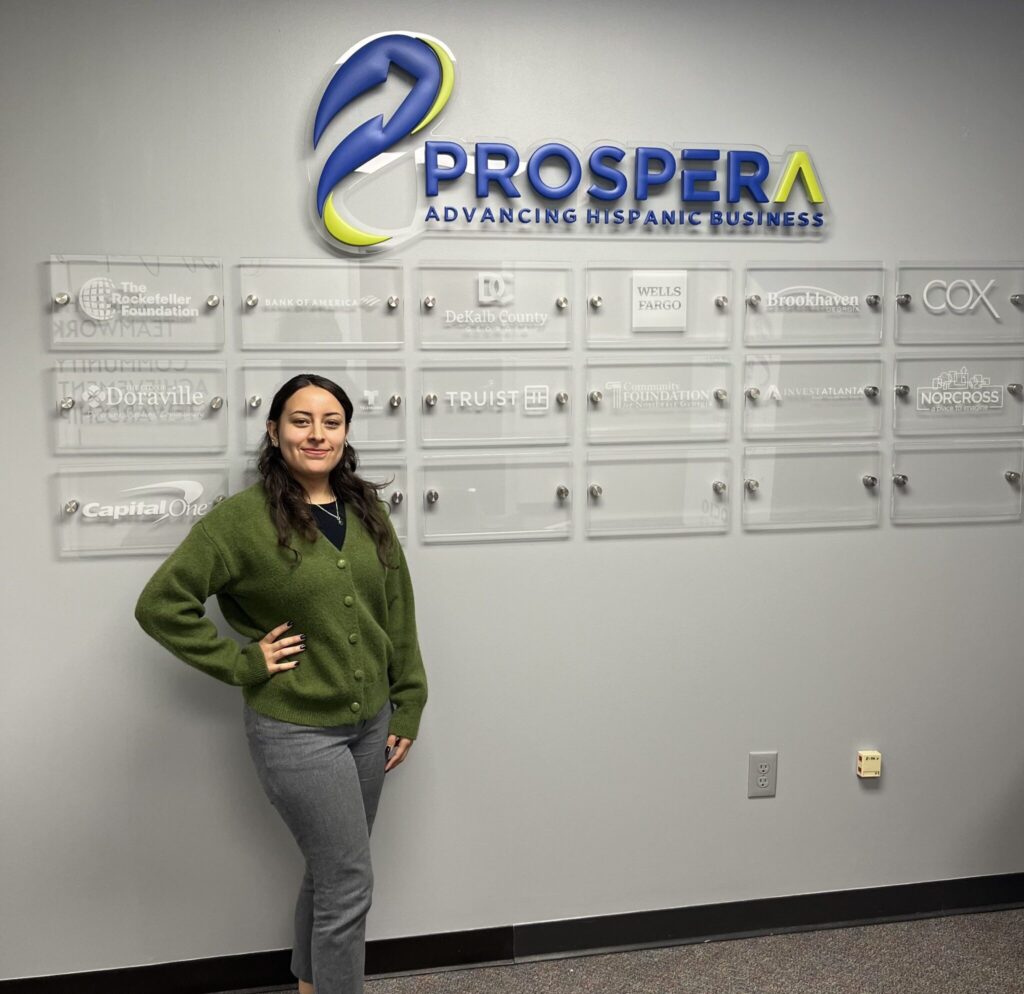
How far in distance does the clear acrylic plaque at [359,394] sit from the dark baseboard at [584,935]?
1.24 meters

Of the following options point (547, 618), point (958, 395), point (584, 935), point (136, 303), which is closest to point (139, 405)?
point (136, 303)

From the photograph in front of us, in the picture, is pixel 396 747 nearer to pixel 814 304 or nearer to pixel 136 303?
pixel 136 303

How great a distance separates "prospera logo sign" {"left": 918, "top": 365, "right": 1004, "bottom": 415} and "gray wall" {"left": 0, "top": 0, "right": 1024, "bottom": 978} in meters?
0.30

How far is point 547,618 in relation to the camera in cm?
235

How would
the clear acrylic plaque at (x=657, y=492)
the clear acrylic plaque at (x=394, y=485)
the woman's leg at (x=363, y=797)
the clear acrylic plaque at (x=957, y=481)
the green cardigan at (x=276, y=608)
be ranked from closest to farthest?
the green cardigan at (x=276, y=608) → the woman's leg at (x=363, y=797) → the clear acrylic plaque at (x=394, y=485) → the clear acrylic plaque at (x=657, y=492) → the clear acrylic plaque at (x=957, y=481)

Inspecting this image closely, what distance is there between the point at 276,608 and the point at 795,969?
5.09ft

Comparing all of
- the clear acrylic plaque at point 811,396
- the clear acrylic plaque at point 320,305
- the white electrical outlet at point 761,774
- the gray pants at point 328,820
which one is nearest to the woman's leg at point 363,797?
the gray pants at point 328,820

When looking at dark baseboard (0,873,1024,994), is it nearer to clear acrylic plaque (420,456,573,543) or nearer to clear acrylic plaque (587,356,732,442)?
clear acrylic plaque (420,456,573,543)

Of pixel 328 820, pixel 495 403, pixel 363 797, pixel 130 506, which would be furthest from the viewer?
pixel 495 403

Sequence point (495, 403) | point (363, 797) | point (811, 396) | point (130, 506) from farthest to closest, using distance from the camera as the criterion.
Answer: point (811, 396) < point (495, 403) < point (130, 506) < point (363, 797)

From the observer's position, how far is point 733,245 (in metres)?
2.31


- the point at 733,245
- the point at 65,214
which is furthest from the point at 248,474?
the point at 733,245

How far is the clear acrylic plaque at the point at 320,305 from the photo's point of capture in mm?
2150

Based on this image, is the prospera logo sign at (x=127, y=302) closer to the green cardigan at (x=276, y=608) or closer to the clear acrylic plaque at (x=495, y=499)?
the green cardigan at (x=276, y=608)
